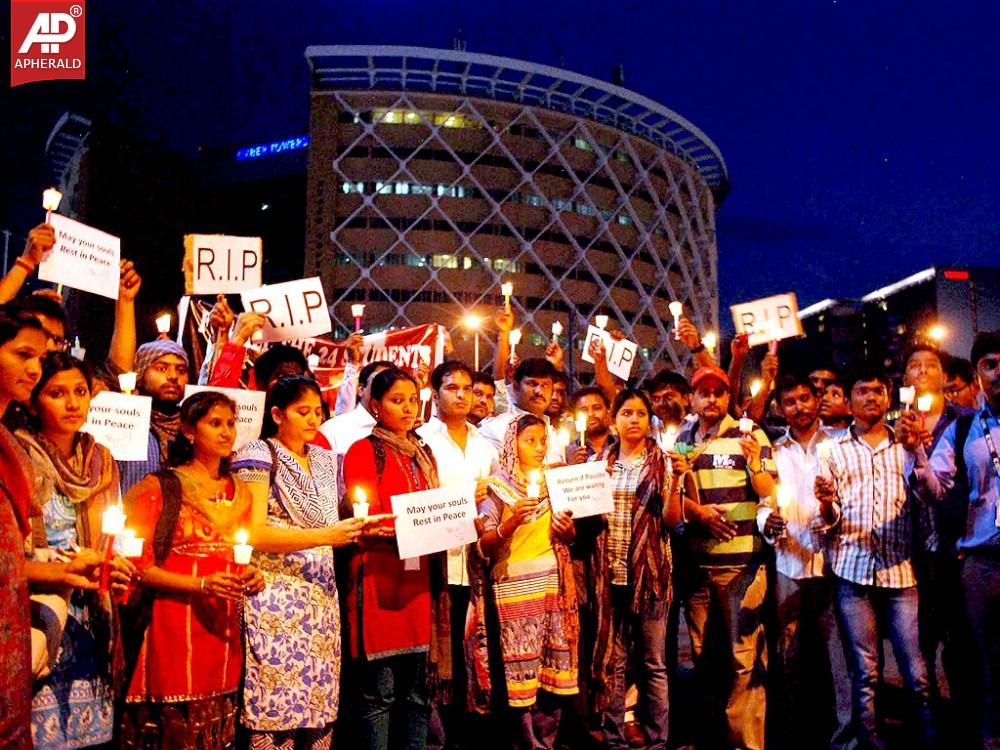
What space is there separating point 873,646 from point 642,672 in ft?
2.81

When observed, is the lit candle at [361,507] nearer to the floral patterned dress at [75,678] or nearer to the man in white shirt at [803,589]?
the floral patterned dress at [75,678]

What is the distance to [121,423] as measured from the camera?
2641mm

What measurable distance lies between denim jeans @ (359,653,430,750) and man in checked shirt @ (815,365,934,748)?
1.55 m

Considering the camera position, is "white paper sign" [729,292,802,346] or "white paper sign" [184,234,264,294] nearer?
"white paper sign" [184,234,264,294]

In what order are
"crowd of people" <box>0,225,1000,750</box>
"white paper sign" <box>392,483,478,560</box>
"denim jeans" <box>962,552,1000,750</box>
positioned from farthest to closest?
"denim jeans" <box>962,552,1000,750</box> < "white paper sign" <box>392,483,478,560</box> < "crowd of people" <box>0,225,1000,750</box>

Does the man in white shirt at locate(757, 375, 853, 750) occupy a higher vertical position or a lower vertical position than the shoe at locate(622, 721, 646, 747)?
higher

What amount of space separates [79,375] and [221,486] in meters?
0.49

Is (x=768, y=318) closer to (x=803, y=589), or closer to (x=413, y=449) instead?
(x=803, y=589)

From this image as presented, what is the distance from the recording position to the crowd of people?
85.2 inches

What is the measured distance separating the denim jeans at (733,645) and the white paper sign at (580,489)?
75 centimetres

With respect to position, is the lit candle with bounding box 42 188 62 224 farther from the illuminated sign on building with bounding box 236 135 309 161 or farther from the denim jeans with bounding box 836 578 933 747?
the illuminated sign on building with bounding box 236 135 309 161

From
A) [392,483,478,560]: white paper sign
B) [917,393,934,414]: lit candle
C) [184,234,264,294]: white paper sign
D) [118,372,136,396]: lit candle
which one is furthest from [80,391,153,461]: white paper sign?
[917,393,934,414]: lit candle

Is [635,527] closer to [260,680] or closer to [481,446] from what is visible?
[481,446]

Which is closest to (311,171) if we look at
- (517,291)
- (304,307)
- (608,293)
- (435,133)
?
(435,133)
